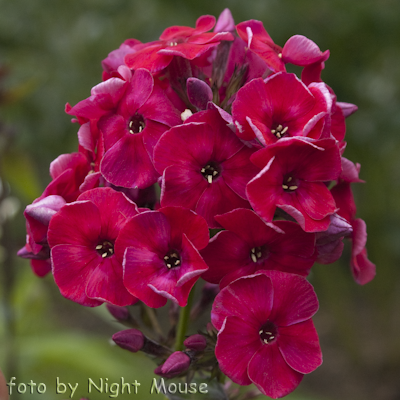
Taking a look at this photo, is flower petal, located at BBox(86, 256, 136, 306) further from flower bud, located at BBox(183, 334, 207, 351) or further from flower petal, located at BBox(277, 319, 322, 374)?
flower petal, located at BBox(277, 319, 322, 374)

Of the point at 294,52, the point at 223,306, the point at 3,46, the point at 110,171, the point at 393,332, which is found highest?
the point at 294,52

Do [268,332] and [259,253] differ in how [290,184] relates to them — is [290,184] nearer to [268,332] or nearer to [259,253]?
[259,253]

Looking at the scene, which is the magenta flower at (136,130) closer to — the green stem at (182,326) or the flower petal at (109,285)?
the flower petal at (109,285)

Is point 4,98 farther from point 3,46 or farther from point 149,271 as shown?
point 3,46

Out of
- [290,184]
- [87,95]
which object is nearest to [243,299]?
[290,184]

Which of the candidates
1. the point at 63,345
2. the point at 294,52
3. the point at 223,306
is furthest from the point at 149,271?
the point at 63,345

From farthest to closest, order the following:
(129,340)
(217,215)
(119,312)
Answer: (119,312) → (129,340) → (217,215)

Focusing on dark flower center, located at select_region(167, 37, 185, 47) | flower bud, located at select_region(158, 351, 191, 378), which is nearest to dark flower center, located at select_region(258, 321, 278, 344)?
flower bud, located at select_region(158, 351, 191, 378)

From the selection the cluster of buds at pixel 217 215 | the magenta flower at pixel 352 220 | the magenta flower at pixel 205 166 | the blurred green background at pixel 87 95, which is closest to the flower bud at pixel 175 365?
the cluster of buds at pixel 217 215
